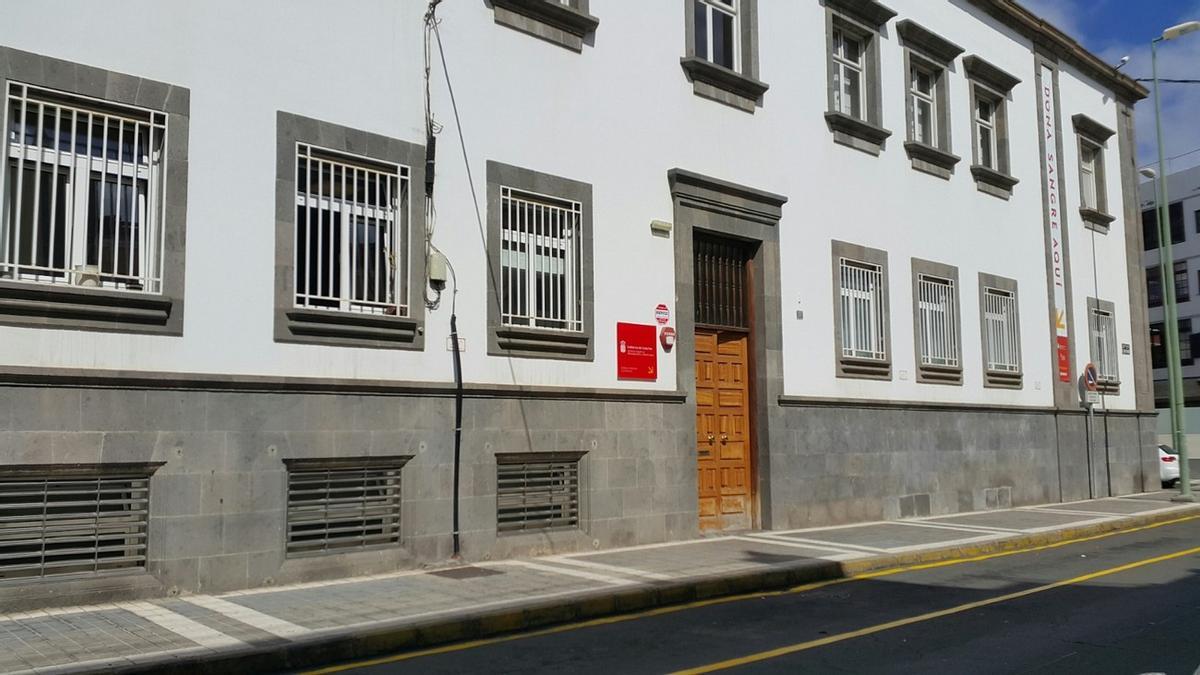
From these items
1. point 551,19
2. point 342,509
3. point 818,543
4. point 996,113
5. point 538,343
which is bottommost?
point 818,543

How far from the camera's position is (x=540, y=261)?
41.8ft

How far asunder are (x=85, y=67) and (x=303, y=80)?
2087 millimetres

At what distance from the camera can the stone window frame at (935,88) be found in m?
18.9

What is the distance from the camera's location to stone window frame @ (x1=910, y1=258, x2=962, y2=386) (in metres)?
18.5

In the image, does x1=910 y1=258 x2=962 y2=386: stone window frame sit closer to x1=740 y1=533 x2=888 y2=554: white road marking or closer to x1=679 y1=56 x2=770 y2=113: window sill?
x1=679 y1=56 x2=770 y2=113: window sill

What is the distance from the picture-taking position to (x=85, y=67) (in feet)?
30.2

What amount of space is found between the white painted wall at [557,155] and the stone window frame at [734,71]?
0.18 metres

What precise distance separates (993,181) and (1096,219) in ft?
16.2

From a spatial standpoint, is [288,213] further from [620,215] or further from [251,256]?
[620,215]

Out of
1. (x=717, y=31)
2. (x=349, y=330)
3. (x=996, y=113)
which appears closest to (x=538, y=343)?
(x=349, y=330)

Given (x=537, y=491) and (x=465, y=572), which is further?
(x=537, y=491)

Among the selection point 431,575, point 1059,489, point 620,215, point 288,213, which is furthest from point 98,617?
point 1059,489

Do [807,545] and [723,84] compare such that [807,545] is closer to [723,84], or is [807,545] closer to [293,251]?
[723,84]

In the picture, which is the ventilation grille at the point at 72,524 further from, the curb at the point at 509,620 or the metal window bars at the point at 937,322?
the metal window bars at the point at 937,322
